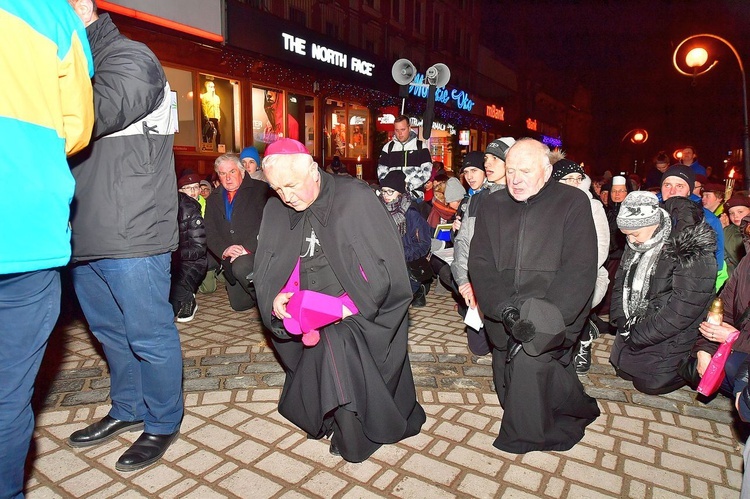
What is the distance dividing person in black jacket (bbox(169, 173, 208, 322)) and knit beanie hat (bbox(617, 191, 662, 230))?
480 centimetres

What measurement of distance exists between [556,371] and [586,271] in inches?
30.1

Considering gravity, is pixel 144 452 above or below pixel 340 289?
below

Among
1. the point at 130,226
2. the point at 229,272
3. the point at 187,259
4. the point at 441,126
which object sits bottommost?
the point at 229,272

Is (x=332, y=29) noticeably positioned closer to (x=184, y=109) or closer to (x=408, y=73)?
(x=184, y=109)

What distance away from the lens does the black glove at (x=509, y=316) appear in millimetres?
3264

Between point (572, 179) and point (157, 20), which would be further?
point (157, 20)

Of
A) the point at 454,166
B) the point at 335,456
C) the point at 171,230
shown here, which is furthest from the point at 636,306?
the point at 454,166

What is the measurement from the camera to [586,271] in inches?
131

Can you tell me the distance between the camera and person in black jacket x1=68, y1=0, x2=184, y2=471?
259 centimetres

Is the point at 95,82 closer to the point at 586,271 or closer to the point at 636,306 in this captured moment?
the point at 586,271

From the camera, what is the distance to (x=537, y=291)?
3.46 metres

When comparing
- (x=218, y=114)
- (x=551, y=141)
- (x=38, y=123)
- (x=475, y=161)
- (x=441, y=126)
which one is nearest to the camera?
(x=38, y=123)

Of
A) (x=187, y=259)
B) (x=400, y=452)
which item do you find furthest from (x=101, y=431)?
(x=187, y=259)

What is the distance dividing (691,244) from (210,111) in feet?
37.7
